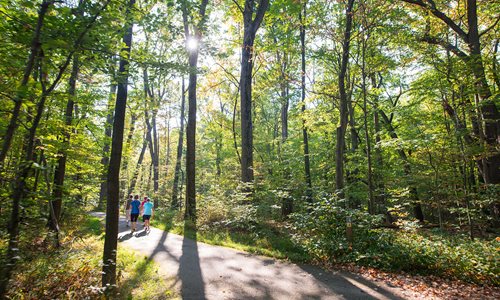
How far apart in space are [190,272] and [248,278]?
149 cm

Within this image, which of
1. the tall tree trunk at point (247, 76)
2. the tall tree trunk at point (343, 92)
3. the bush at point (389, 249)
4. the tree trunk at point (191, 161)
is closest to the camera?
the bush at point (389, 249)

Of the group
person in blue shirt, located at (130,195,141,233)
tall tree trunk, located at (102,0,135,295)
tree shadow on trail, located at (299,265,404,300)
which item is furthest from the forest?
person in blue shirt, located at (130,195,141,233)

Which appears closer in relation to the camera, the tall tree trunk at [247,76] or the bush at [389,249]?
the bush at [389,249]

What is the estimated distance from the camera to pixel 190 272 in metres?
6.73

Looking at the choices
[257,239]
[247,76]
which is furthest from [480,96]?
[257,239]

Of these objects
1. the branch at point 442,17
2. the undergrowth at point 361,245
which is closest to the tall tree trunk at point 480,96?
the branch at point 442,17

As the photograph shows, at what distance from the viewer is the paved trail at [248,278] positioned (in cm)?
556

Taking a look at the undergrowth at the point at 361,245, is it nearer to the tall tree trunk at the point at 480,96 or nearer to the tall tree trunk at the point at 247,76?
the tall tree trunk at the point at 247,76

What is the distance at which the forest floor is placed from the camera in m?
5.54

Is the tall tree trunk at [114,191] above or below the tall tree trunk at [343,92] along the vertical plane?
below

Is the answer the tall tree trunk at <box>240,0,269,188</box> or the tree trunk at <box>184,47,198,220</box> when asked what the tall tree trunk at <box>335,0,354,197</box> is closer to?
the tall tree trunk at <box>240,0,269,188</box>

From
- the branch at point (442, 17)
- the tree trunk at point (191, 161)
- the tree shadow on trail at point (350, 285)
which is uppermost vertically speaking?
the branch at point (442, 17)

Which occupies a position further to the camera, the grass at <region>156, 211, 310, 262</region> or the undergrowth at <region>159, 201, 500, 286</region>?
the grass at <region>156, 211, 310, 262</region>

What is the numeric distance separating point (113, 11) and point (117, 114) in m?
2.01
